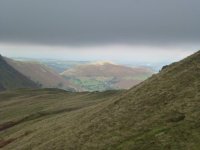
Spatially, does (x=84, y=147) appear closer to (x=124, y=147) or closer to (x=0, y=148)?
(x=124, y=147)

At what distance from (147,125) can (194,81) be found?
11.5 m

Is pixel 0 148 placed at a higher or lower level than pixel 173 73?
lower

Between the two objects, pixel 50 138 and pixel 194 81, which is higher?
pixel 194 81

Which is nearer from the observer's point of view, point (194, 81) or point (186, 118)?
point (186, 118)

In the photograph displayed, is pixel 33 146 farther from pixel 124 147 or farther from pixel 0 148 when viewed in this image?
pixel 124 147

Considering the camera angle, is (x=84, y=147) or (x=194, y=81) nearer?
(x=84, y=147)

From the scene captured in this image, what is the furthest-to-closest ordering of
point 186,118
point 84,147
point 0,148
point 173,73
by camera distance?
point 0,148 < point 173,73 < point 84,147 < point 186,118

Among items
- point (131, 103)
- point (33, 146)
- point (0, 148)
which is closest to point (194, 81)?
point (131, 103)

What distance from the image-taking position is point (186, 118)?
39875 mm

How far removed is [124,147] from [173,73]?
2127 centimetres

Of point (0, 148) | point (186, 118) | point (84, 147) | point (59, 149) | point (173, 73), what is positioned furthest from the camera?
point (0, 148)

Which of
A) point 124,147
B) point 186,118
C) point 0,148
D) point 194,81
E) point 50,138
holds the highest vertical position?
point 194,81

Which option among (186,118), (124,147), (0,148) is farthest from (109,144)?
(0,148)

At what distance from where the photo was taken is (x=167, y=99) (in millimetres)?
47500
